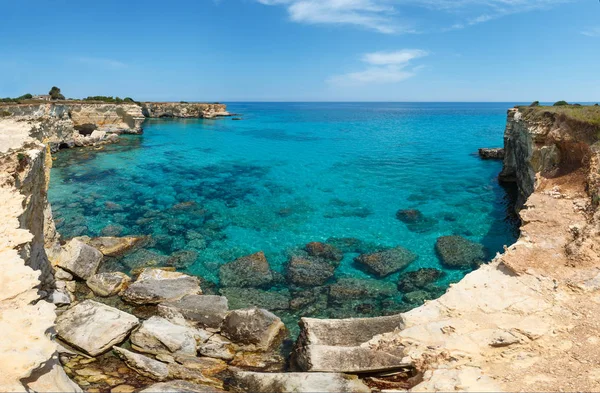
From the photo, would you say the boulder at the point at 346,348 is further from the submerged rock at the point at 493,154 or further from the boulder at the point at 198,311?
the submerged rock at the point at 493,154

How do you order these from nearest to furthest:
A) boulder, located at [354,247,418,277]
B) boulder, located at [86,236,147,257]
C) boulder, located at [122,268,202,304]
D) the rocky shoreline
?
1. the rocky shoreline
2. boulder, located at [122,268,202,304]
3. boulder, located at [354,247,418,277]
4. boulder, located at [86,236,147,257]

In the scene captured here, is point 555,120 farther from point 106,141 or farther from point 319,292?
point 106,141

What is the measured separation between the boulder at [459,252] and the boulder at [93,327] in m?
13.5

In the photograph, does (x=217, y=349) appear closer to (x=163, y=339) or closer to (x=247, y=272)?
(x=163, y=339)

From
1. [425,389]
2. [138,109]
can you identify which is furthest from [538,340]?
[138,109]

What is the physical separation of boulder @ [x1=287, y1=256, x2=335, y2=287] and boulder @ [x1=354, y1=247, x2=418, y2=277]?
153 centimetres

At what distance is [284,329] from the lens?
12.6m

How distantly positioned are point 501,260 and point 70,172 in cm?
3487

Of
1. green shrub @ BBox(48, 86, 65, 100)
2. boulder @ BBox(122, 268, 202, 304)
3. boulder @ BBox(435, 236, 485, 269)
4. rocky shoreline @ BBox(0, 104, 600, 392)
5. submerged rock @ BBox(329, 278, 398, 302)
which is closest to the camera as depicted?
rocky shoreline @ BBox(0, 104, 600, 392)

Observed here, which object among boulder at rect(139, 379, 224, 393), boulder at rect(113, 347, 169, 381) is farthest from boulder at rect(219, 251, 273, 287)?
boulder at rect(139, 379, 224, 393)

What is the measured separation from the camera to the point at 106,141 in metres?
51.3

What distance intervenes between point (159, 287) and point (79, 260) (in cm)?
409

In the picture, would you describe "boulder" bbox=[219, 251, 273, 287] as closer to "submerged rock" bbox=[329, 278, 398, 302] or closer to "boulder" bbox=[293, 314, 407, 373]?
"submerged rock" bbox=[329, 278, 398, 302]

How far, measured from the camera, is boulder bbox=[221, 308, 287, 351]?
1172cm
